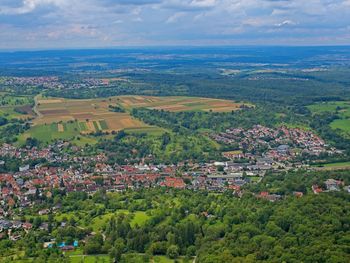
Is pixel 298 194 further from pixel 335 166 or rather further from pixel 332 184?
pixel 335 166

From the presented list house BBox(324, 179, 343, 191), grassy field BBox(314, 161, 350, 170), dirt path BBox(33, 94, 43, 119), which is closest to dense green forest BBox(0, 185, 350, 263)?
house BBox(324, 179, 343, 191)

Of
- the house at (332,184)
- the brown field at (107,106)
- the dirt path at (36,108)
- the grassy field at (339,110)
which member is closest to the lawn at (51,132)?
the brown field at (107,106)

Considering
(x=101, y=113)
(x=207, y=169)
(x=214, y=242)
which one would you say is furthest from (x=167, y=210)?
(x=101, y=113)

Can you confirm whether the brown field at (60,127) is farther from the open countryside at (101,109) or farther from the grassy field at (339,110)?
the grassy field at (339,110)

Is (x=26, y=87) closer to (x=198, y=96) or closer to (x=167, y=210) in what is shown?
(x=198, y=96)

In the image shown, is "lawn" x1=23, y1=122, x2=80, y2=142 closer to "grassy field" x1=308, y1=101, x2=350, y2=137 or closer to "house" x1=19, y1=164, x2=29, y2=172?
"house" x1=19, y1=164, x2=29, y2=172

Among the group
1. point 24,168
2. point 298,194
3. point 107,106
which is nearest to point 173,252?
point 298,194
